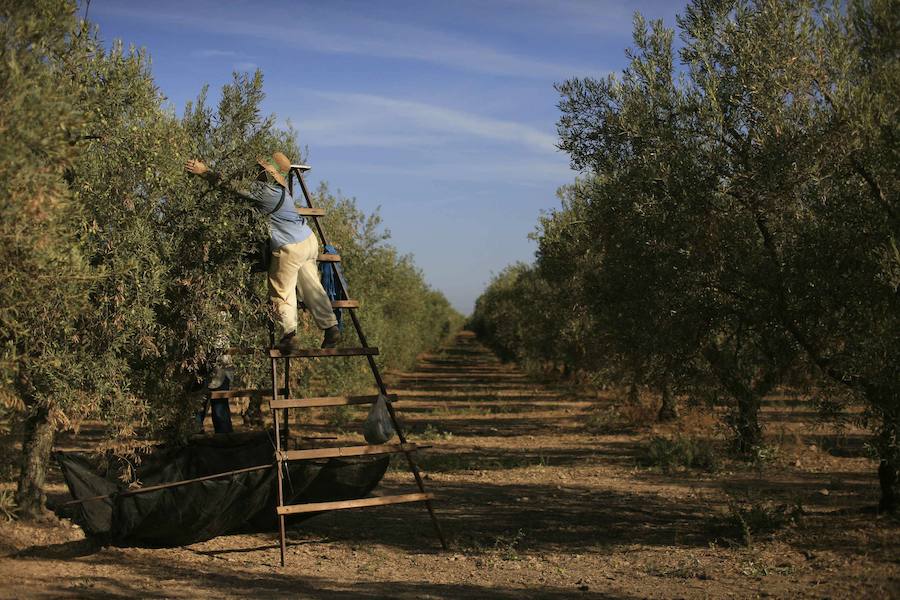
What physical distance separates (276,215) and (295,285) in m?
0.89

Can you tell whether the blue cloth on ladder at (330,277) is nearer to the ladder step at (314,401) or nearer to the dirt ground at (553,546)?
the ladder step at (314,401)

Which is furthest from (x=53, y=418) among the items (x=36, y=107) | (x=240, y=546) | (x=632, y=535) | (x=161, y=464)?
(x=632, y=535)

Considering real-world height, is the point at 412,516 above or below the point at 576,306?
below

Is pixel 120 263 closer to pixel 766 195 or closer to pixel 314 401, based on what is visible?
pixel 314 401

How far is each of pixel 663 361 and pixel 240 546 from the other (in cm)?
625

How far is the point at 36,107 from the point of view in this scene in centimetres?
660

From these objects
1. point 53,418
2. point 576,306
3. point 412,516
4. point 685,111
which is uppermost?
point 685,111

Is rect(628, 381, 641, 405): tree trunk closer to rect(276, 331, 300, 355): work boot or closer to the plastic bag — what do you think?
the plastic bag

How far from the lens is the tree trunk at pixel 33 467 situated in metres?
10.6

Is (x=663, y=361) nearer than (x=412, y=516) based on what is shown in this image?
Yes

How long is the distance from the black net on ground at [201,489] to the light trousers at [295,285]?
167cm

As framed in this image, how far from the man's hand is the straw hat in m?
0.75

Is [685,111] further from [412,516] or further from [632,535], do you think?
[412,516]

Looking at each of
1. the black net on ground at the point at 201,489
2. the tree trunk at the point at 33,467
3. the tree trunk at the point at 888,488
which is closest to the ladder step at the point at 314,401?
the black net on ground at the point at 201,489
